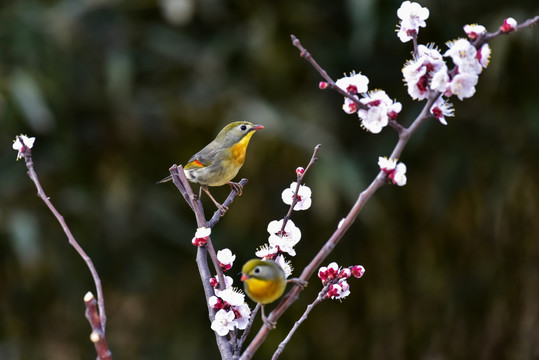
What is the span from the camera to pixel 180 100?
2162 millimetres

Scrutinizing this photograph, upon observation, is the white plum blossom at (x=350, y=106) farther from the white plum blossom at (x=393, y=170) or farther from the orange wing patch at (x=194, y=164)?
the orange wing patch at (x=194, y=164)

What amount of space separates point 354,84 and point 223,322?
0.84 ft

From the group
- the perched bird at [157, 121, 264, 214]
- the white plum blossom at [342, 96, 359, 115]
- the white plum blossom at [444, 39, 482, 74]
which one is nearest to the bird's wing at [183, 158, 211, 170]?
the perched bird at [157, 121, 264, 214]

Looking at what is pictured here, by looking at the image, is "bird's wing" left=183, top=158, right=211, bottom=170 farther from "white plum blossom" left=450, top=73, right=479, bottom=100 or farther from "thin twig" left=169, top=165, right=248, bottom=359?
"white plum blossom" left=450, top=73, right=479, bottom=100

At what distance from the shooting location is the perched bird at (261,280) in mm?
510

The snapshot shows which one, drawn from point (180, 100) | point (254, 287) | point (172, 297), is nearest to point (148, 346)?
point (172, 297)

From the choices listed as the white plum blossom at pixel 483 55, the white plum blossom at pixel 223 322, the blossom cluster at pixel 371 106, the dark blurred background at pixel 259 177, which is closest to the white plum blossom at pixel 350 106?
the blossom cluster at pixel 371 106

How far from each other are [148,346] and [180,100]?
89 cm

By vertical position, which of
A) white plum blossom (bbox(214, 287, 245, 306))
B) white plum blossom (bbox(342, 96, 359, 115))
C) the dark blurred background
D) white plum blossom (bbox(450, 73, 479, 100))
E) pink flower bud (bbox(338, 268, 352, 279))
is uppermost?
the dark blurred background

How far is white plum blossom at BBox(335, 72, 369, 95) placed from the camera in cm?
57

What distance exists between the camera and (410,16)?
0.62m

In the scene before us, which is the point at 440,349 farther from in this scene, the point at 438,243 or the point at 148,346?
the point at 148,346

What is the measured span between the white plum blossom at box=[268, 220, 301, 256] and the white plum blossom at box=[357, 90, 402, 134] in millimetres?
149

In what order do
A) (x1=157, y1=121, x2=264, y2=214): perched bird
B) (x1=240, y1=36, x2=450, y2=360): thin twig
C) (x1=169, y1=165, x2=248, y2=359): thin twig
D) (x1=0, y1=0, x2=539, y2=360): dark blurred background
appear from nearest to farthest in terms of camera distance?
1. (x1=240, y1=36, x2=450, y2=360): thin twig
2. (x1=169, y1=165, x2=248, y2=359): thin twig
3. (x1=157, y1=121, x2=264, y2=214): perched bird
4. (x1=0, y1=0, x2=539, y2=360): dark blurred background
